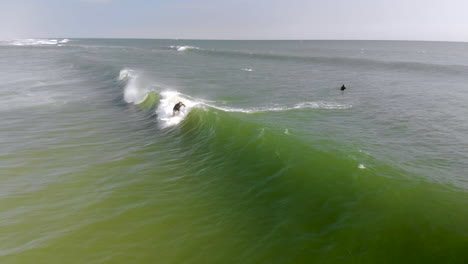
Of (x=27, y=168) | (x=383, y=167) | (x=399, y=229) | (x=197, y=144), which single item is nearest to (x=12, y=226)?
(x=27, y=168)

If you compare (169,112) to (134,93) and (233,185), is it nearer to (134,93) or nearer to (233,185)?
(134,93)

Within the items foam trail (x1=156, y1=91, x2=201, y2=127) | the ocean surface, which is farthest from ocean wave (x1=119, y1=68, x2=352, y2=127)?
the ocean surface

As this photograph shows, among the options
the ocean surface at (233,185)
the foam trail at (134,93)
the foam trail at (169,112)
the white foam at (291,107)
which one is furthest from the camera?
the foam trail at (134,93)

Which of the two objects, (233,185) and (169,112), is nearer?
(233,185)

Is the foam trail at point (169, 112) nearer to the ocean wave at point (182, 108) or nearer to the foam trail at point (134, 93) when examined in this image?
the ocean wave at point (182, 108)

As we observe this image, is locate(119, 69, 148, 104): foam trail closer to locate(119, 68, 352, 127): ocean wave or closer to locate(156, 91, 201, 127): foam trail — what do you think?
locate(119, 68, 352, 127): ocean wave

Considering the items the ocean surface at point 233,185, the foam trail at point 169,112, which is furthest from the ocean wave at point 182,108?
the ocean surface at point 233,185

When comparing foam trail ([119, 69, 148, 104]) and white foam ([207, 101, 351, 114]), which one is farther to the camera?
foam trail ([119, 69, 148, 104])

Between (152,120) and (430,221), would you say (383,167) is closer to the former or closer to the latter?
(430,221)

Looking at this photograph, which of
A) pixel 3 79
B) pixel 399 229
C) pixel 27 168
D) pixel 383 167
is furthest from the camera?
pixel 3 79

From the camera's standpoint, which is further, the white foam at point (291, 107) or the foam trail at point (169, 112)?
the white foam at point (291, 107)

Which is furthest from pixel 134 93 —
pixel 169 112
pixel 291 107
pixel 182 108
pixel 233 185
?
pixel 233 185
